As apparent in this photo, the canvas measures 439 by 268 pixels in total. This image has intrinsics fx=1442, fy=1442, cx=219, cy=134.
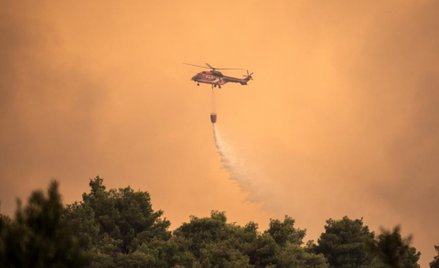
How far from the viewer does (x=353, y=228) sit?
7259 inches

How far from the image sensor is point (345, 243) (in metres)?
186

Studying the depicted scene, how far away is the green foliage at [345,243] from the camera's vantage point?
18250 centimetres

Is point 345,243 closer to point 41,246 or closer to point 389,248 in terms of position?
point 389,248

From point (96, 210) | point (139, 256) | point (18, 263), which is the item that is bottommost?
point (18, 263)

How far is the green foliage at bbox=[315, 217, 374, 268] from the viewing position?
18250 centimetres

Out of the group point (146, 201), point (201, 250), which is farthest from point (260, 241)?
point (146, 201)

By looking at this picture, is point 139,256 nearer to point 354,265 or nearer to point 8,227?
point 354,265

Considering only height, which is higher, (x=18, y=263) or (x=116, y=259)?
(x=116, y=259)

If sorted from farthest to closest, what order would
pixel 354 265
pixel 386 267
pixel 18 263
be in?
pixel 354 265, pixel 386 267, pixel 18 263

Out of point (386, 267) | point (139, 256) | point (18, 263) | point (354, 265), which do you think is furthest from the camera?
point (354, 265)

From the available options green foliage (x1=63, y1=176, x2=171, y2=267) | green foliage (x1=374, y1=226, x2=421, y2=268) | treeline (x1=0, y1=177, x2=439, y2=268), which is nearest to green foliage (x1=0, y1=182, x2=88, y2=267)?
green foliage (x1=374, y1=226, x2=421, y2=268)

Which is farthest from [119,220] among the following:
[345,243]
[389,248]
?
[389,248]

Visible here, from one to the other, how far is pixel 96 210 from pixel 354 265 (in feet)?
113

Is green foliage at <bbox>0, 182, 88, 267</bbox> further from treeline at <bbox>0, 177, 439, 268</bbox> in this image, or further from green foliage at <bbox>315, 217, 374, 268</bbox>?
green foliage at <bbox>315, 217, 374, 268</bbox>
